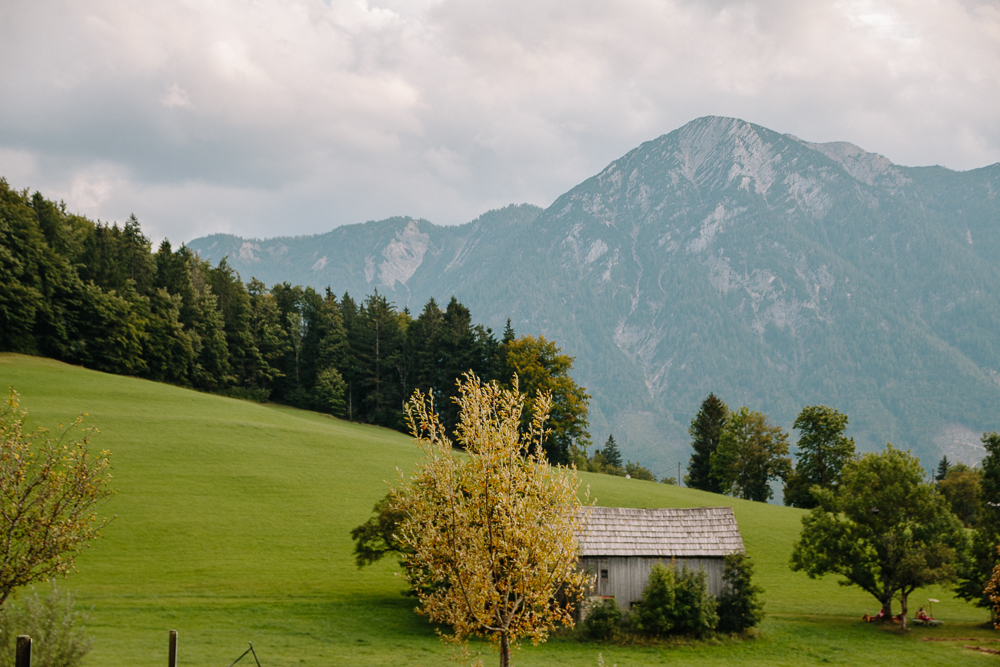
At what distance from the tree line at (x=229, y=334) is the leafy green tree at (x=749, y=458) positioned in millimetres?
19133

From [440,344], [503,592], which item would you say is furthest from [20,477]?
[440,344]

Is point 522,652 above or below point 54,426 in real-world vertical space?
below

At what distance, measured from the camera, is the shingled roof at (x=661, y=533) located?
106ft

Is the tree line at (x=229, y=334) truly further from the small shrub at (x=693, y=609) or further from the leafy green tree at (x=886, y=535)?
the small shrub at (x=693, y=609)

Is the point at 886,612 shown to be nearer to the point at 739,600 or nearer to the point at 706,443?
the point at 739,600

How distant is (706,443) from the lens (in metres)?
94.2

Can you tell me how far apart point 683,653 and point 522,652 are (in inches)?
268

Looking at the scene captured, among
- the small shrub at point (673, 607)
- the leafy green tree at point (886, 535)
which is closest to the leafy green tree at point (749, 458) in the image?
the leafy green tree at point (886, 535)

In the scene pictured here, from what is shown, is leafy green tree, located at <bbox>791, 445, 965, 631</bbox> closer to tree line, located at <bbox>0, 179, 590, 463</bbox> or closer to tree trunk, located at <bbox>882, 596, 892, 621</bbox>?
tree trunk, located at <bbox>882, 596, 892, 621</bbox>

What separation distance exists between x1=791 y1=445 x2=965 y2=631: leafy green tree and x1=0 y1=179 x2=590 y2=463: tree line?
39555 mm

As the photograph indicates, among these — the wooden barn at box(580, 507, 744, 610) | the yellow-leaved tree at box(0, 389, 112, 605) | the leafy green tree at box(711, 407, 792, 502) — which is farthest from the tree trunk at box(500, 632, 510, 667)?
the leafy green tree at box(711, 407, 792, 502)

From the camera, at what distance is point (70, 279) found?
7788 cm

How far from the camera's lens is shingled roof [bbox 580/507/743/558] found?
32344 millimetres

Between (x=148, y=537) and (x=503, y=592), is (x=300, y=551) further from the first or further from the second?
(x=503, y=592)
